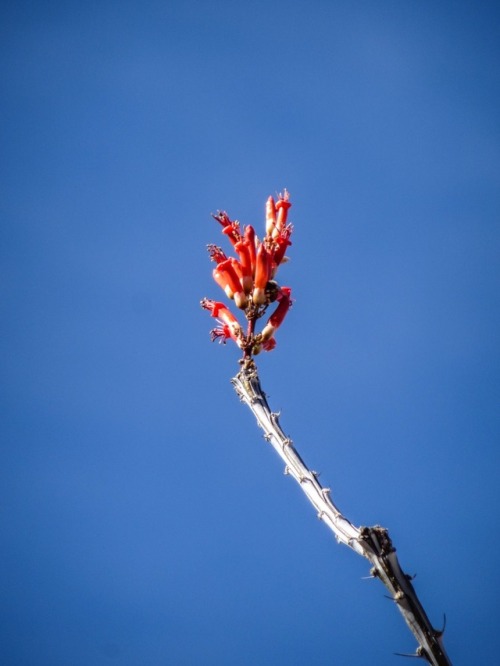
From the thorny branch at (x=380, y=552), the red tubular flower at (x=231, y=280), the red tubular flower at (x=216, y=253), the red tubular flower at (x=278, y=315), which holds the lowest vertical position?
the thorny branch at (x=380, y=552)

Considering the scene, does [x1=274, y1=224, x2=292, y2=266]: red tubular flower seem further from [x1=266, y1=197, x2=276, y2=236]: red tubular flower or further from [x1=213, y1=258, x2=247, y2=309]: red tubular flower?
[x1=213, y1=258, x2=247, y2=309]: red tubular flower

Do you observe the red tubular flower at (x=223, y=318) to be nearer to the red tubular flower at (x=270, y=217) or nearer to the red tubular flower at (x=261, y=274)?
the red tubular flower at (x=261, y=274)

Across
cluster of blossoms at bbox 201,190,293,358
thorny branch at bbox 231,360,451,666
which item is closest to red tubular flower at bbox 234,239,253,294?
cluster of blossoms at bbox 201,190,293,358

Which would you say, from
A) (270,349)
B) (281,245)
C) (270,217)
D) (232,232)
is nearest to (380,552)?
(270,349)

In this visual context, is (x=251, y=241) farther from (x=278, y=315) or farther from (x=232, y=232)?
(x=278, y=315)

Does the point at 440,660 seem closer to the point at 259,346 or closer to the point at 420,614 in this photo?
the point at 420,614

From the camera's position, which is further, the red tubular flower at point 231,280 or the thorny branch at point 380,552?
the red tubular flower at point 231,280

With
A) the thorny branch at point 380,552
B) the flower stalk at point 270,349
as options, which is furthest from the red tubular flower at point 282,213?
the thorny branch at point 380,552
